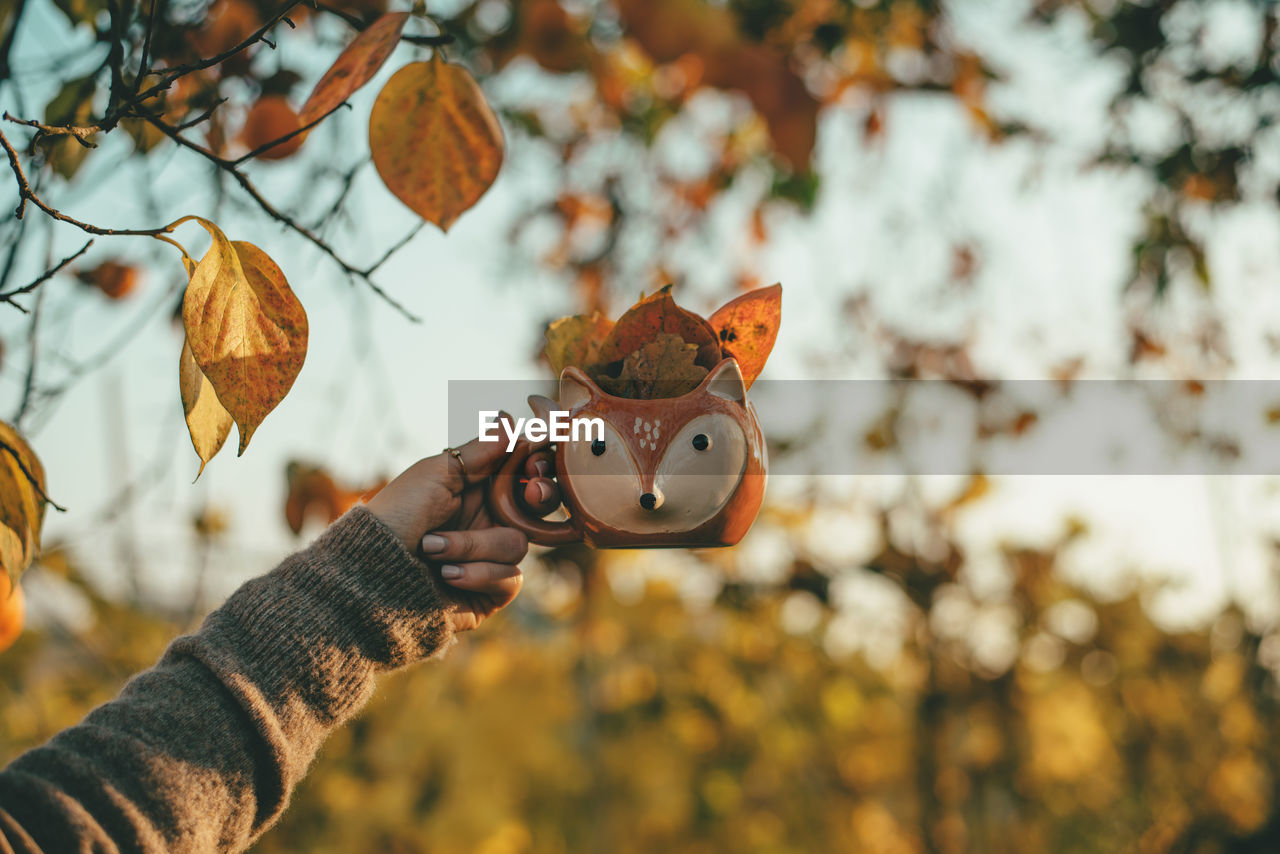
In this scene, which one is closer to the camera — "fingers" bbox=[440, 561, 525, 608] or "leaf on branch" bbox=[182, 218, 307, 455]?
"leaf on branch" bbox=[182, 218, 307, 455]

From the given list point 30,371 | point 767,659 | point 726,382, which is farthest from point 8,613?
point 767,659

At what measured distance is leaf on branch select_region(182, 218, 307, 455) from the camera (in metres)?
0.48

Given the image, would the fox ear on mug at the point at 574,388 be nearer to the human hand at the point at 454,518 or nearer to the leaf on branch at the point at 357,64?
the human hand at the point at 454,518

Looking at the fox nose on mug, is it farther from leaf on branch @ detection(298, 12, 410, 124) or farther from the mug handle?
leaf on branch @ detection(298, 12, 410, 124)

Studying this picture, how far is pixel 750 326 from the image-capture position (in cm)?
69

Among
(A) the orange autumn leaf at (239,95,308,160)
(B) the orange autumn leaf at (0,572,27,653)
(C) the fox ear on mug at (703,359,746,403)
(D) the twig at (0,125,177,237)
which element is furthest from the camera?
(A) the orange autumn leaf at (239,95,308,160)

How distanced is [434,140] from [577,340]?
184 mm

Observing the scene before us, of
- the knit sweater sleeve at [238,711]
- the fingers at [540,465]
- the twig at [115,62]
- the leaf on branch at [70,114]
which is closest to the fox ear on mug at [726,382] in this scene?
the fingers at [540,465]

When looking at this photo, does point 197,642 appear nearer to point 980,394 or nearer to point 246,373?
point 246,373

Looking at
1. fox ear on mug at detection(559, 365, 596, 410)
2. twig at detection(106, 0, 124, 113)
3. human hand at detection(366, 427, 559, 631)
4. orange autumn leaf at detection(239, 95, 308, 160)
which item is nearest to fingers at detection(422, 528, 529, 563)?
human hand at detection(366, 427, 559, 631)

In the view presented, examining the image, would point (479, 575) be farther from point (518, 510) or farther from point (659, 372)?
point (659, 372)

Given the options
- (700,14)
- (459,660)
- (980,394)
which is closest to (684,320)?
(700,14)

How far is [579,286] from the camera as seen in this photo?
2.77 metres

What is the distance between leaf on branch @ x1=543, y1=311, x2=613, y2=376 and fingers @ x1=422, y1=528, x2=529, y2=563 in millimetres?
139
